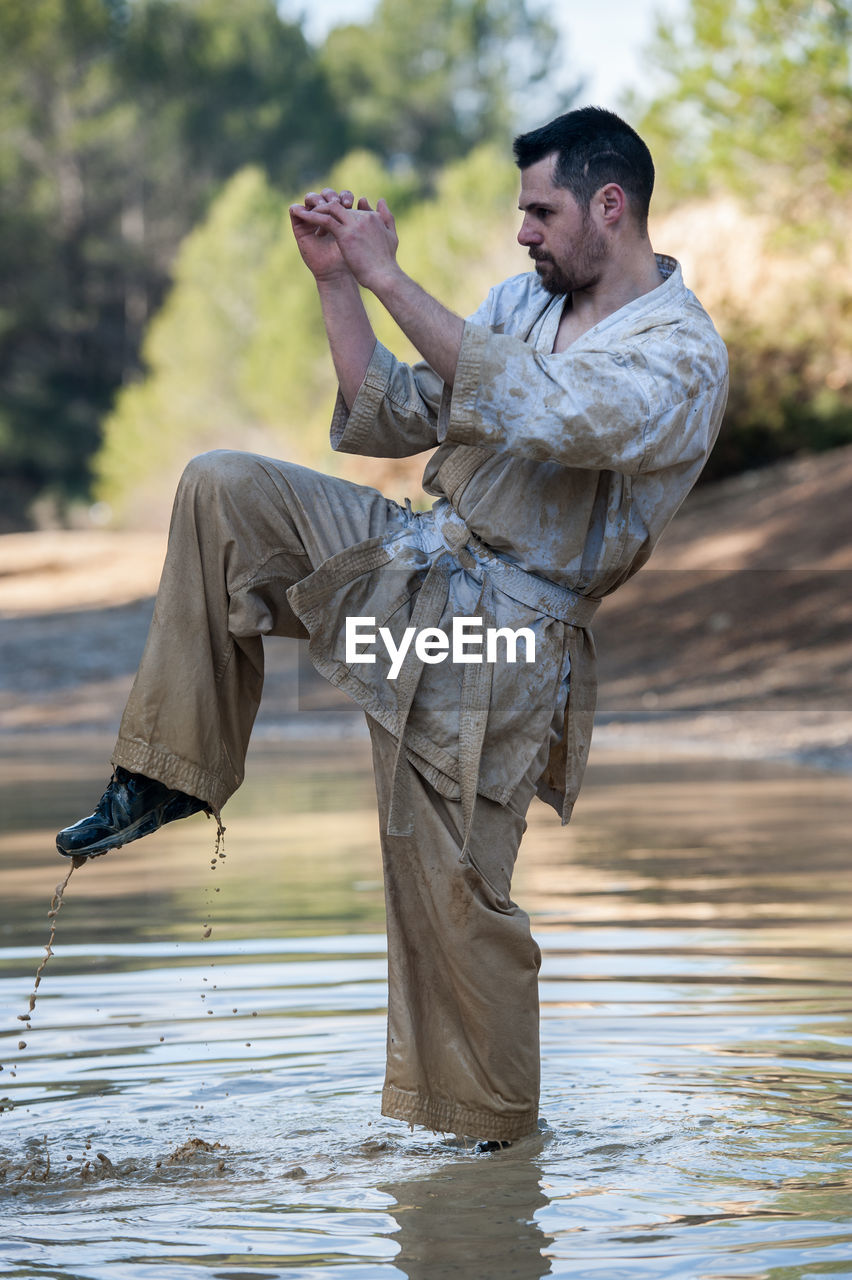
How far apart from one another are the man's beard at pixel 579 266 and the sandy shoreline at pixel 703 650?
7906 mm

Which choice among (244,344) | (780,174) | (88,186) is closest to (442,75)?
(88,186)

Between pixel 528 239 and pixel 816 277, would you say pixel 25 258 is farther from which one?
pixel 528 239

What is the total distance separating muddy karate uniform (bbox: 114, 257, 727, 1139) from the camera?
3658mm

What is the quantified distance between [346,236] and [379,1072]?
2201 mm

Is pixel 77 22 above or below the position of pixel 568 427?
above

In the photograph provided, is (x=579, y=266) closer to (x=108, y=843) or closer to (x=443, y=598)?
(x=443, y=598)

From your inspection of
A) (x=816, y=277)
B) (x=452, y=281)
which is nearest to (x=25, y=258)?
(x=452, y=281)

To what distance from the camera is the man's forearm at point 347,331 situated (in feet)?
12.3

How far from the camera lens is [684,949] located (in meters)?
6.02

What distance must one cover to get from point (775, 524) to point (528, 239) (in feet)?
49.7

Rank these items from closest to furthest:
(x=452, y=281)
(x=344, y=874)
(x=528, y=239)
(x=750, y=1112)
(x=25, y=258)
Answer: (x=528, y=239), (x=750, y=1112), (x=344, y=874), (x=452, y=281), (x=25, y=258)

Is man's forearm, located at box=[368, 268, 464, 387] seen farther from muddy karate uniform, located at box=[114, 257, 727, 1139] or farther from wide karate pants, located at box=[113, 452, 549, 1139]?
wide karate pants, located at box=[113, 452, 549, 1139]

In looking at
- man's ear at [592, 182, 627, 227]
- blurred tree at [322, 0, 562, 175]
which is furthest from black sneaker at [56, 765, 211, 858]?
blurred tree at [322, 0, 562, 175]

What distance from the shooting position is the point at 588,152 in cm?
365
